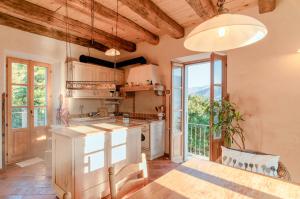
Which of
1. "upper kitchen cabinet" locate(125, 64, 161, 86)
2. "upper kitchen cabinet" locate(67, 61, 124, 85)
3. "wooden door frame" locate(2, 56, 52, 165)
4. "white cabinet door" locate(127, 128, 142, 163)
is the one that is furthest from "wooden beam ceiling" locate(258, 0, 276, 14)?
"wooden door frame" locate(2, 56, 52, 165)

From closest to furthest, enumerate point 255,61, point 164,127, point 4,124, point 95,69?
Result: point 255,61 < point 4,124 < point 164,127 < point 95,69

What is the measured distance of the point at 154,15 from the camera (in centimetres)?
289

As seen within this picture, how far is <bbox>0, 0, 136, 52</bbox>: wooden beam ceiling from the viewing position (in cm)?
272

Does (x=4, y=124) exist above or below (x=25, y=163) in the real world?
above

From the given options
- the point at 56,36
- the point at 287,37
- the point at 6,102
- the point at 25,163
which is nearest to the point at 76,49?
the point at 56,36

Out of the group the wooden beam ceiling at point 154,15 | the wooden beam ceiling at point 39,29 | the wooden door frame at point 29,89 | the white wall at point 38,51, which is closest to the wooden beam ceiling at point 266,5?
the wooden beam ceiling at point 154,15

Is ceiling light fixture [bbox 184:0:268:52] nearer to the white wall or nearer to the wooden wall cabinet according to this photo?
the wooden wall cabinet

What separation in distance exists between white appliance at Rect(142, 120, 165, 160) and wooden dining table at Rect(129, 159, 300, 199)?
2.37 meters

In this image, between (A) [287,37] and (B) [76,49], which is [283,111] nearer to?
(A) [287,37]

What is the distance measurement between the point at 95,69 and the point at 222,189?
405cm

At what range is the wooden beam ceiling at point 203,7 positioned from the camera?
2470mm

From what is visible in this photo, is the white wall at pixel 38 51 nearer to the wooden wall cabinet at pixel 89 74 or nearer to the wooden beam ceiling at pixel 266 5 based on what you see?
the wooden wall cabinet at pixel 89 74

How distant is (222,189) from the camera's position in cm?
118

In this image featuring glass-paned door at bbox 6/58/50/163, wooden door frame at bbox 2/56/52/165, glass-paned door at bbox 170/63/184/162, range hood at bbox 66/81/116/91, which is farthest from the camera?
glass-paned door at bbox 170/63/184/162
